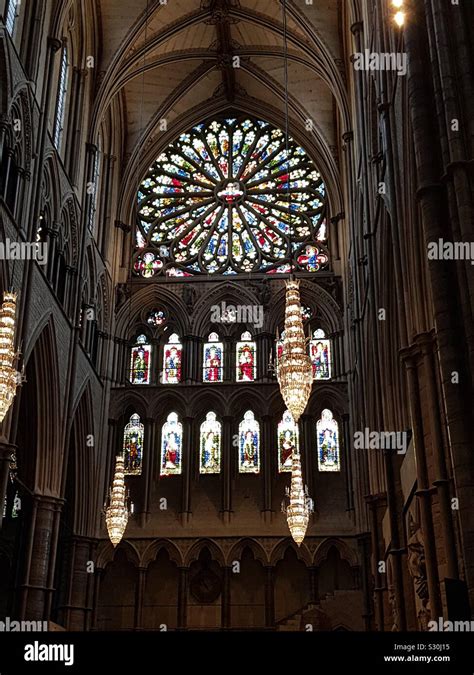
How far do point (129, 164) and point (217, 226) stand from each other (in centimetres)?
365

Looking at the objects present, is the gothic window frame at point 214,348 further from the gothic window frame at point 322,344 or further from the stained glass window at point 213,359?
the gothic window frame at point 322,344

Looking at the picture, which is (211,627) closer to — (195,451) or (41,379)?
(195,451)

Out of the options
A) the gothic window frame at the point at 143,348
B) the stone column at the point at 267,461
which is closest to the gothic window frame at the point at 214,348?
the gothic window frame at the point at 143,348

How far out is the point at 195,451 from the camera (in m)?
24.7

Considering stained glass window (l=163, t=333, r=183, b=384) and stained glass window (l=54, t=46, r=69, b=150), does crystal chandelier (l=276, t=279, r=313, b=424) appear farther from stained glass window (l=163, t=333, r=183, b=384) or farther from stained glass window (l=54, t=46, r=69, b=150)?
stained glass window (l=163, t=333, r=183, b=384)

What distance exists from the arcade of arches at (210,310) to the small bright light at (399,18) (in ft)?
0.56

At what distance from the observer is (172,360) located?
26.1 metres

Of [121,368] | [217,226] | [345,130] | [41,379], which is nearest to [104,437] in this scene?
[121,368]

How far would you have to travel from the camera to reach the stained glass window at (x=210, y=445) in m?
24.5

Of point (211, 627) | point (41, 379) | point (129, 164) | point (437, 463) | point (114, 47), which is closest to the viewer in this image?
point (437, 463)
